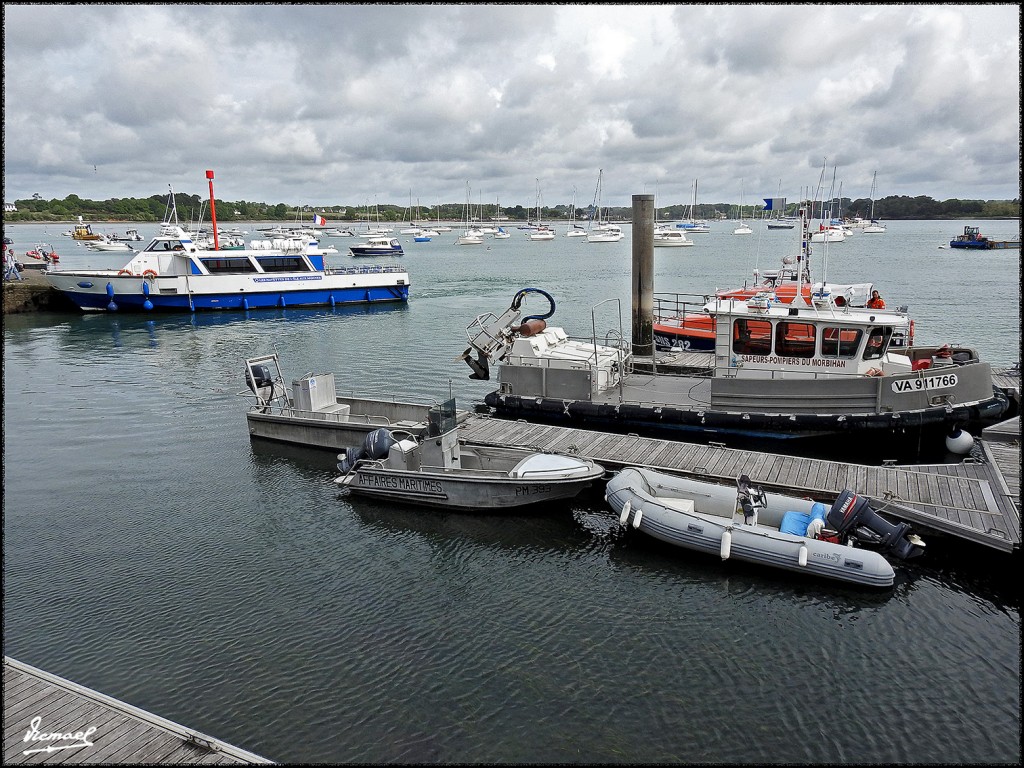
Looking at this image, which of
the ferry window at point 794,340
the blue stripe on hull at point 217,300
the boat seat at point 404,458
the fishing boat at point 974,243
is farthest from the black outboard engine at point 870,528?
the fishing boat at point 974,243

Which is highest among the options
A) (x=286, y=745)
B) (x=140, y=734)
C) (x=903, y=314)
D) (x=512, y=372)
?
(x=903, y=314)

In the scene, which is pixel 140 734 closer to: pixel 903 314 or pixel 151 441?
pixel 151 441

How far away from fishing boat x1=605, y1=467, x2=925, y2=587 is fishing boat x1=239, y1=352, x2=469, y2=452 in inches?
275

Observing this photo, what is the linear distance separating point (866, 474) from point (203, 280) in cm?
4188

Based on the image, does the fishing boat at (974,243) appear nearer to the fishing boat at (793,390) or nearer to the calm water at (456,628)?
the fishing boat at (793,390)

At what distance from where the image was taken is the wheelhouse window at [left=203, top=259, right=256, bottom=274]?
45.4 meters

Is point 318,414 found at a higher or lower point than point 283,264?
lower

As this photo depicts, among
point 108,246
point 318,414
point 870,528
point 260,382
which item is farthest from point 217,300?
point 108,246

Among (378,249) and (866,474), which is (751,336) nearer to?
(866,474)

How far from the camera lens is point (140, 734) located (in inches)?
308

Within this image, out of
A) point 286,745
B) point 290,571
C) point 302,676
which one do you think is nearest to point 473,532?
point 290,571

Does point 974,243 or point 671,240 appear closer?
point 974,243

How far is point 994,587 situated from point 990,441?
5.48 meters

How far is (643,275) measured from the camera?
922 inches
